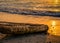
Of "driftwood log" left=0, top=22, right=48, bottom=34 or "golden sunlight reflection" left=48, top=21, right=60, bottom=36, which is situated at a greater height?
"driftwood log" left=0, top=22, right=48, bottom=34

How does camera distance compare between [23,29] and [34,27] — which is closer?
[23,29]

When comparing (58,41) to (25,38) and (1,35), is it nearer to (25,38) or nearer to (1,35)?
(25,38)

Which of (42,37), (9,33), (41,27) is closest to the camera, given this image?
(9,33)

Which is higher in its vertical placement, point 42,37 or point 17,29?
point 17,29

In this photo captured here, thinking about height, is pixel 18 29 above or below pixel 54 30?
above

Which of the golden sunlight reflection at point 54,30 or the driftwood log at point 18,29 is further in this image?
the golden sunlight reflection at point 54,30

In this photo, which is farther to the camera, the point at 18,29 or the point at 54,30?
the point at 54,30

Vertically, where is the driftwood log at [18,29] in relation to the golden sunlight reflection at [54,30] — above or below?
above

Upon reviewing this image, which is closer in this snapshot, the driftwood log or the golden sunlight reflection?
the driftwood log

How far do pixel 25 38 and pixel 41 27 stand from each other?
795mm

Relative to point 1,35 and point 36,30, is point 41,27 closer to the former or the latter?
point 36,30

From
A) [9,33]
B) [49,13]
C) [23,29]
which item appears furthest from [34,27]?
[49,13]

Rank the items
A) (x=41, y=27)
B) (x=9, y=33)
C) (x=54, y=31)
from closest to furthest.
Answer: (x=9, y=33) → (x=41, y=27) → (x=54, y=31)

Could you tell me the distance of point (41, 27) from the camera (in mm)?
5996
